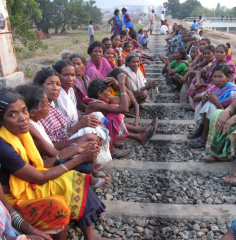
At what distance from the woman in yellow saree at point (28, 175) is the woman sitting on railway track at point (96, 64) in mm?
2486

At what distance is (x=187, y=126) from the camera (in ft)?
15.9

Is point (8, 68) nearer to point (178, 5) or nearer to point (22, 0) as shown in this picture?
point (22, 0)

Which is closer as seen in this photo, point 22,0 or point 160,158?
point 160,158

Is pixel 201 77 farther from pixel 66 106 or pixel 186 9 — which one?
pixel 186 9

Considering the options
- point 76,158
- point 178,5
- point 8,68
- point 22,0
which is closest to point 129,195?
point 76,158

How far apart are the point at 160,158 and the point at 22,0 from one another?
28.7 ft

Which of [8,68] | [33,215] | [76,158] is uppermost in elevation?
[8,68]

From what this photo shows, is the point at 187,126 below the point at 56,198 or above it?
below

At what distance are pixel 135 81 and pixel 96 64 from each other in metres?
0.86


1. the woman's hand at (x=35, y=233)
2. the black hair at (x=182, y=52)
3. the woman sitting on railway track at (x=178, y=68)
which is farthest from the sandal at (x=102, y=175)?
the black hair at (x=182, y=52)

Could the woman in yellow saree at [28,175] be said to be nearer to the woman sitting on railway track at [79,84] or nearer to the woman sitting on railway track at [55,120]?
the woman sitting on railway track at [55,120]

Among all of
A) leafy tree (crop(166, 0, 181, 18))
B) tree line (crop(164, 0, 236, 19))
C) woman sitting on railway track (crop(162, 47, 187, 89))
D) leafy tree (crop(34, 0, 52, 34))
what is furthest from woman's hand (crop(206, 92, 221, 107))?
leafy tree (crop(166, 0, 181, 18))

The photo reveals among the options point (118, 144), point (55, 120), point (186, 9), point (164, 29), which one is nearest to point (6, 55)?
point (55, 120)

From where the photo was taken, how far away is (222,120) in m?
3.23
